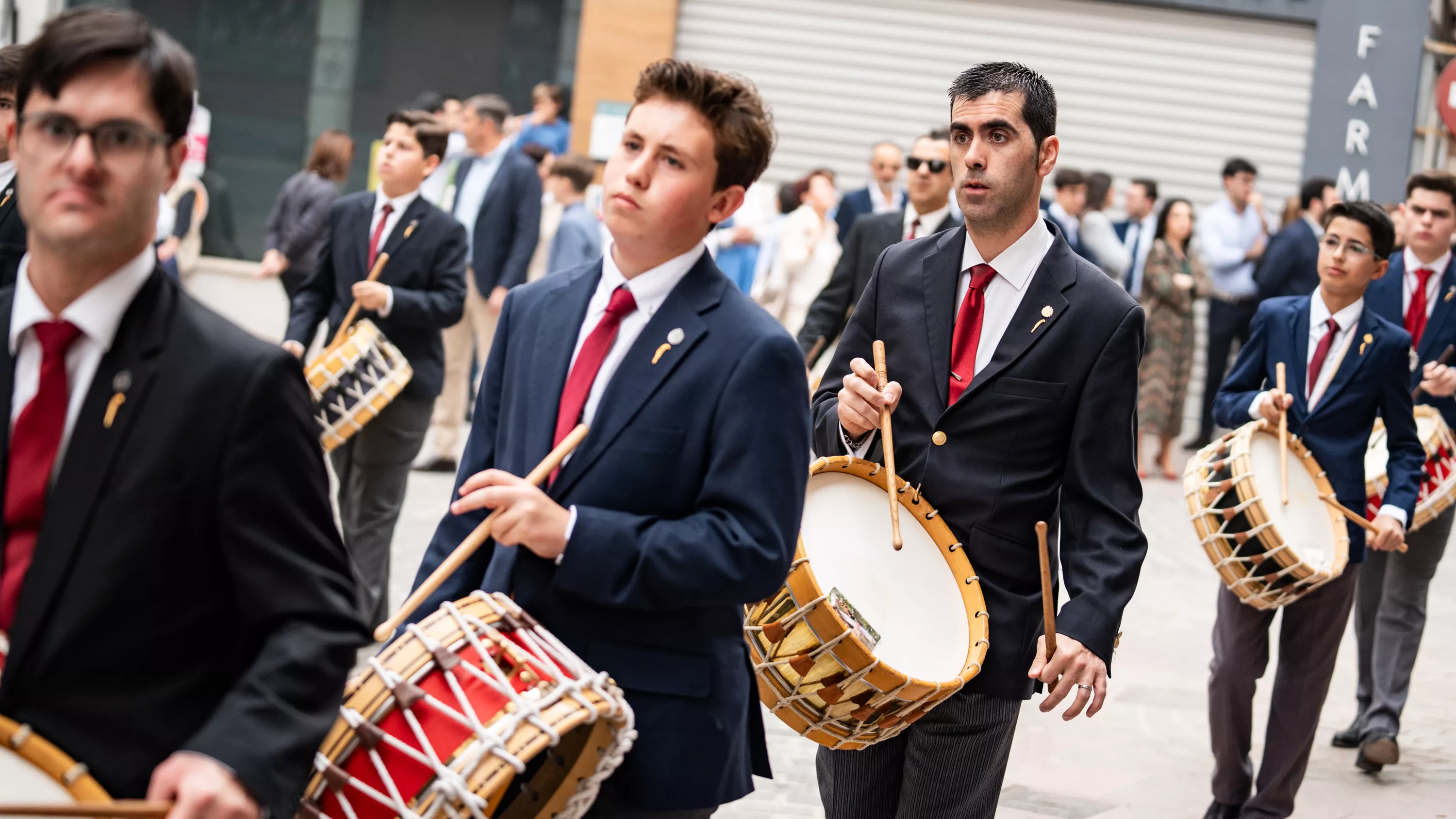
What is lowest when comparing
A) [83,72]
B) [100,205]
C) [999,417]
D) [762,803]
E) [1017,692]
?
[762,803]

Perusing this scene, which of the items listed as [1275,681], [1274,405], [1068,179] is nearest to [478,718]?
[1274,405]

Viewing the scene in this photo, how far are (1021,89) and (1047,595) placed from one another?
1.23 meters

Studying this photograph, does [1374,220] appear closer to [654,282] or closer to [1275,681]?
[1275,681]

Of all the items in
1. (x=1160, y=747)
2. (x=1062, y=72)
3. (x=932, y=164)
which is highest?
(x=1062, y=72)

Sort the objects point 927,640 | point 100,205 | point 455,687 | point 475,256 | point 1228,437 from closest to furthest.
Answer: point 100,205 < point 455,687 < point 927,640 < point 1228,437 < point 475,256

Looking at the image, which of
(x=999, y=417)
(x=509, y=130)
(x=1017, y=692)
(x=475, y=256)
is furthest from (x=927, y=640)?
(x=509, y=130)

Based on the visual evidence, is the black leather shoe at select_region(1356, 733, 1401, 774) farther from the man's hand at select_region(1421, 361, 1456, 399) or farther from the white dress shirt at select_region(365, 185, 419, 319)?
the white dress shirt at select_region(365, 185, 419, 319)

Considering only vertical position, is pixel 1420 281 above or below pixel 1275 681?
above

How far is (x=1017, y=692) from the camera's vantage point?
3.95 m

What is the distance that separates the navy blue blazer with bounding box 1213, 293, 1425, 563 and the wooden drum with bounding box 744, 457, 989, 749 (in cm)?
259

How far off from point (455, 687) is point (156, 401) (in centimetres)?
72

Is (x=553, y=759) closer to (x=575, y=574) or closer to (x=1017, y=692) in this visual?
(x=575, y=574)

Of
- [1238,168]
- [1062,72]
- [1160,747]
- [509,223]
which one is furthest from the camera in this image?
[1062,72]

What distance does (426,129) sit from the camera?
24.1ft
